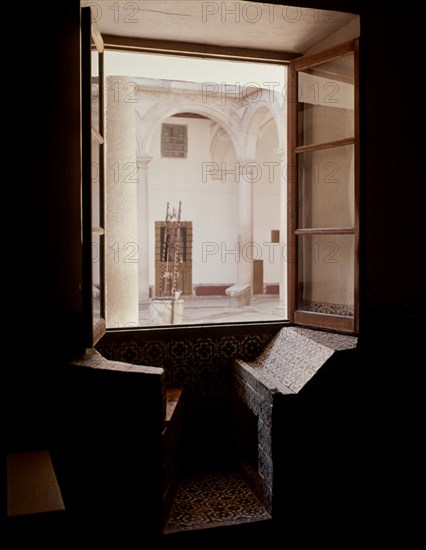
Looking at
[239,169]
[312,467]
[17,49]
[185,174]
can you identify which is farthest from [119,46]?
[185,174]

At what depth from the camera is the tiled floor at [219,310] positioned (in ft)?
29.6

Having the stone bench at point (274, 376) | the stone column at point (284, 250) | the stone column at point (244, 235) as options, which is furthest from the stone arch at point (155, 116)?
the stone bench at point (274, 376)

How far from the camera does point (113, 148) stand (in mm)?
4840

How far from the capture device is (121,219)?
4766 millimetres

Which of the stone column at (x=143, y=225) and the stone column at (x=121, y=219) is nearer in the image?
the stone column at (x=121, y=219)

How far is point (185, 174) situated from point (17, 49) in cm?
1096

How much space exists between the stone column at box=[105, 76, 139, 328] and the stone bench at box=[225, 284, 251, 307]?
250 inches

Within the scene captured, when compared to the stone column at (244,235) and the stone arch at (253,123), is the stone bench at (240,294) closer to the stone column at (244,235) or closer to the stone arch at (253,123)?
the stone column at (244,235)

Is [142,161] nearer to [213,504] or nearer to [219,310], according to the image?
[219,310]

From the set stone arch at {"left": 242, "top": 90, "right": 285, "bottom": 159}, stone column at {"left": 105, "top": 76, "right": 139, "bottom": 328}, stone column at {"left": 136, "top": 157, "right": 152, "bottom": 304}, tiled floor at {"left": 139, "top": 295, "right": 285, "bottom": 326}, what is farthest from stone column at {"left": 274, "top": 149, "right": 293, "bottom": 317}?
stone column at {"left": 136, "top": 157, "right": 152, "bottom": 304}

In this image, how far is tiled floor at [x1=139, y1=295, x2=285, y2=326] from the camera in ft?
29.6

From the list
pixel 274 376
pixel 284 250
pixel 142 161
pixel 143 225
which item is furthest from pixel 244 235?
pixel 274 376

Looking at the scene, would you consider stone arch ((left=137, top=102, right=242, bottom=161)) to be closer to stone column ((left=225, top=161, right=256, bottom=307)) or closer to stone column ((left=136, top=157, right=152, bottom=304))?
stone column ((left=136, top=157, right=152, bottom=304))

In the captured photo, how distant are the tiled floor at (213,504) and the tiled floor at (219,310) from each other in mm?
4434
